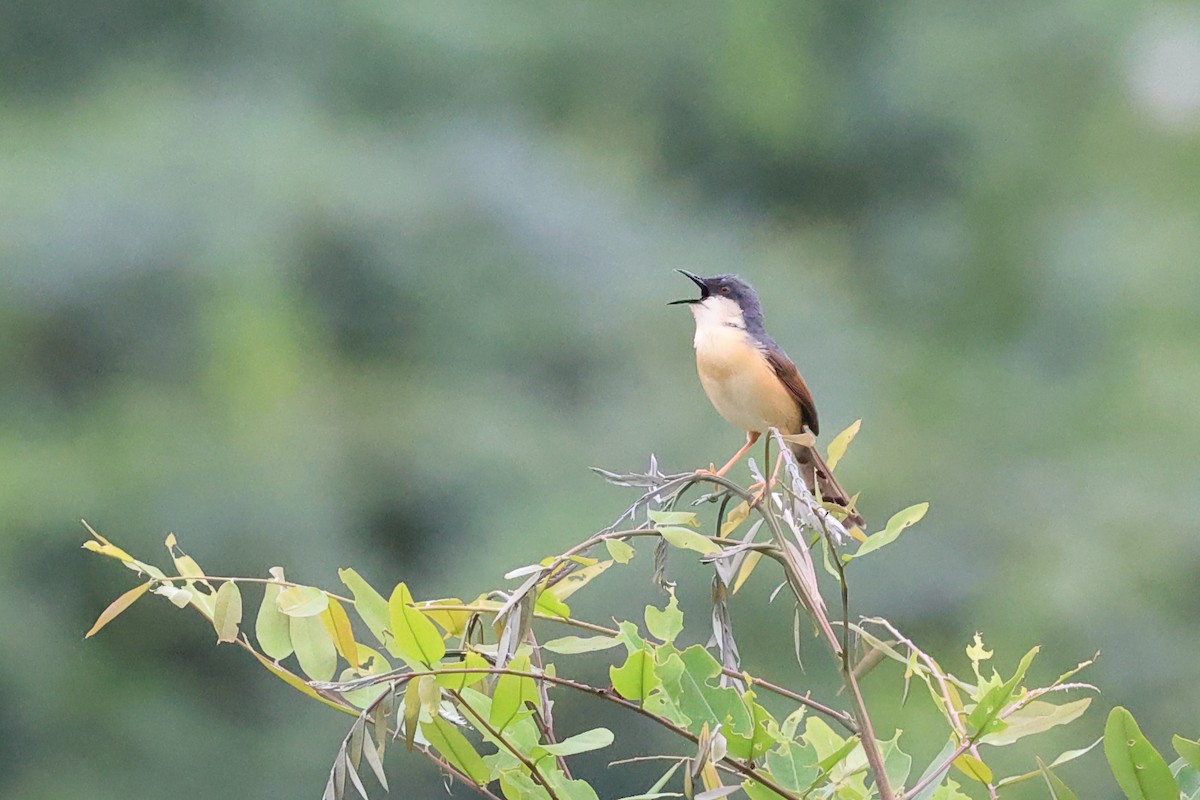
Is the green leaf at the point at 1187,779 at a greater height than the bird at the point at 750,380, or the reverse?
the bird at the point at 750,380

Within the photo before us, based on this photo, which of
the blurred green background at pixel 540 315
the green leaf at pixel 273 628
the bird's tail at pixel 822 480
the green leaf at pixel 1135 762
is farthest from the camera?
the blurred green background at pixel 540 315

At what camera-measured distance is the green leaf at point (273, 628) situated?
0.78 m

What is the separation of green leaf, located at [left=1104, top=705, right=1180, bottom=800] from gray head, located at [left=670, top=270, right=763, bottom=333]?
1.26 metres

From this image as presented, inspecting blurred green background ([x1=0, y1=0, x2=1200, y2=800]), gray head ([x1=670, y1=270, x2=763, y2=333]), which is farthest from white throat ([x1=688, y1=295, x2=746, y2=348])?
blurred green background ([x1=0, y1=0, x2=1200, y2=800])

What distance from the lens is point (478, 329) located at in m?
5.01

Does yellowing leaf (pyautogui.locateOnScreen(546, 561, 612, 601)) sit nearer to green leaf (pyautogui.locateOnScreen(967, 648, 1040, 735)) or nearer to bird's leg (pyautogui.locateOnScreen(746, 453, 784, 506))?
bird's leg (pyautogui.locateOnScreen(746, 453, 784, 506))

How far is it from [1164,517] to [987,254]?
6.25ft

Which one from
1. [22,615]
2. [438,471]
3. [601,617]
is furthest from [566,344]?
[22,615]

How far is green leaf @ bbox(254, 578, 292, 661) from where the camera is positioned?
30.8 inches

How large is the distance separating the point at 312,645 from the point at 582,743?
0.16m

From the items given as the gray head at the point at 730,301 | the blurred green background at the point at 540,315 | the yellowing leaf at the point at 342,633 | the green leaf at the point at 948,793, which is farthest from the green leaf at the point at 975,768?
the blurred green background at the point at 540,315

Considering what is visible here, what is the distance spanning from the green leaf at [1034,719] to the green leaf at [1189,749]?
6 cm

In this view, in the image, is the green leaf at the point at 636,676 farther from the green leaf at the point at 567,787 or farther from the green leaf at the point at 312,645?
the green leaf at the point at 312,645

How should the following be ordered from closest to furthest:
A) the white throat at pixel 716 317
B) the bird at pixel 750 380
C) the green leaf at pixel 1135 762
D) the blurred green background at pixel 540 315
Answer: the green leaf at pixel 1135 762
the bird at pixel 750 380
the white throat at pixel 716 317
the blurred green background at pixel 540 315
